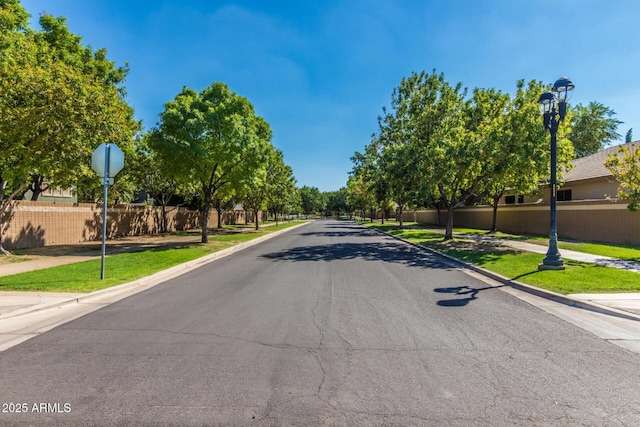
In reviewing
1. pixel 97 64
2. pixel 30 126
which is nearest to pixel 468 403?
pixel 30 126

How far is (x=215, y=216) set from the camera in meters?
42.8

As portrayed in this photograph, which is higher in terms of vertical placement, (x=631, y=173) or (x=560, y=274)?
(x=631, y=173)

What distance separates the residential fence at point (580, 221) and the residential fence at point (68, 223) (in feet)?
94.4

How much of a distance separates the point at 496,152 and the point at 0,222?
71.9 feet

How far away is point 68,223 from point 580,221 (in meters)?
29.3

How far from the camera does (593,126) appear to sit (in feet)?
138

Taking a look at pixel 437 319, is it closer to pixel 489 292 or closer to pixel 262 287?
pixel 489 292

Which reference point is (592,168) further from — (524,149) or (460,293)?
(460,293)

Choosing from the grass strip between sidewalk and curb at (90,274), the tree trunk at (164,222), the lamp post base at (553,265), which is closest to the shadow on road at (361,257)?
the lamp post base at (553,265)

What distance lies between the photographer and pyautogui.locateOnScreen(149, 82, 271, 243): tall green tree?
18281mm

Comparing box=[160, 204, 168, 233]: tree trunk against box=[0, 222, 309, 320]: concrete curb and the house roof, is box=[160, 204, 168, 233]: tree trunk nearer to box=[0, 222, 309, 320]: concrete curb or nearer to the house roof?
box=[0, 222, 309, 320]: concrete curb

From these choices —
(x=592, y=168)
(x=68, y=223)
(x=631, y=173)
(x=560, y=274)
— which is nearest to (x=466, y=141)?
(x=631, y=173)

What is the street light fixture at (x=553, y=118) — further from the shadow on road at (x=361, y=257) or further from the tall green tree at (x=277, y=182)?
the tall green tree at (x=277, y=182)

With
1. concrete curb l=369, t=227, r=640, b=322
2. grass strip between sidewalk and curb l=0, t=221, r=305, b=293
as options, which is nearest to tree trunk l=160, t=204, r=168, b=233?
grass strip between sidewalk and curb l=0, t=221, r=305, b=293
